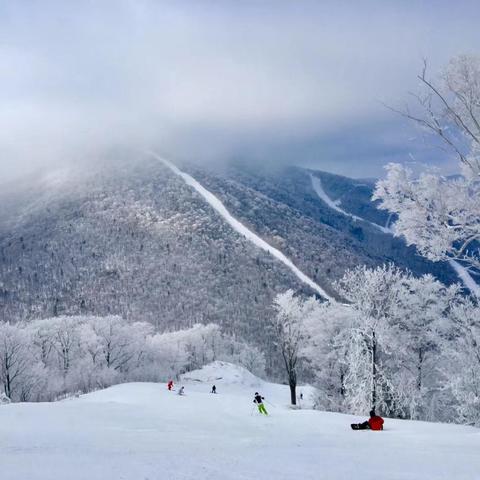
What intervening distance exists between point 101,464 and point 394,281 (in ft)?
86.2

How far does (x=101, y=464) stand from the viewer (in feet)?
41.6

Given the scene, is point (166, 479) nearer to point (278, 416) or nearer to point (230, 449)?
point (230, 449)

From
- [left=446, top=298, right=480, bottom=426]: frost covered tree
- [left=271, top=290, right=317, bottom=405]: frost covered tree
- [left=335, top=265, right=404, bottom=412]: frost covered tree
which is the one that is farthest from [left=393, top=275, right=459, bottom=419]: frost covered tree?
[left=271, top=290, right=317, bottom=405]: frost covered tree

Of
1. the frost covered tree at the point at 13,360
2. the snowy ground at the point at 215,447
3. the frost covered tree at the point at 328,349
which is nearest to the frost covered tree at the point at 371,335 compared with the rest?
Answer: the snowy ground at the point at 215,447

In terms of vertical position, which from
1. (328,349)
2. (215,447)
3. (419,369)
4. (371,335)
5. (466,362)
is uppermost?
(371,335)

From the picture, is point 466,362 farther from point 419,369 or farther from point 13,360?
point 13,360

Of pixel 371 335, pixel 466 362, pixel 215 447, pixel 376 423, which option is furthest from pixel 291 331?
pixel 215 447

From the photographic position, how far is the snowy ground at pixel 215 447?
40.8ft

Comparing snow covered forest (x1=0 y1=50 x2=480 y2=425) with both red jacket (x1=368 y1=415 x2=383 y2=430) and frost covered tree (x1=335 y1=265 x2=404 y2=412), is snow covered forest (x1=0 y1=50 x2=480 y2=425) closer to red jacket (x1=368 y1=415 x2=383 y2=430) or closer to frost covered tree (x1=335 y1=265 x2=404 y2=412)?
frost covered tree (x1=335 y1=265 x2=404 y2=412)

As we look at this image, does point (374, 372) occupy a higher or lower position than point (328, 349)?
lower

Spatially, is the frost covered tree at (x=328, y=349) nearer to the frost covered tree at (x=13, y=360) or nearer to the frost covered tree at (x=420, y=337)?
the frost covered tree at (x=420, y=337)

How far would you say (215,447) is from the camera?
16359mm

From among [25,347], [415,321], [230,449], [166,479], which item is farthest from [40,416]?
[25,347]

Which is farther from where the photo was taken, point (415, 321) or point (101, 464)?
point (415, 321)
